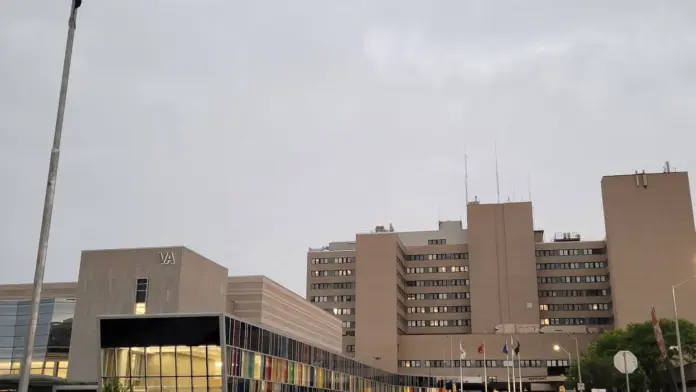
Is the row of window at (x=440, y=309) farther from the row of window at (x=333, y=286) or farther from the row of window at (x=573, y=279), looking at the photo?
the row of window at (x=573, y=279)

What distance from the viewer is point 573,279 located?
559 ft

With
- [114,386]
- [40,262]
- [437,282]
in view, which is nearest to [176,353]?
[114,386]

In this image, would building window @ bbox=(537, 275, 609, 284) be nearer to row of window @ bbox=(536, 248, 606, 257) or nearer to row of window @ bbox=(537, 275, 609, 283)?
row of window @ bbox=(537, 275, 609, 283)

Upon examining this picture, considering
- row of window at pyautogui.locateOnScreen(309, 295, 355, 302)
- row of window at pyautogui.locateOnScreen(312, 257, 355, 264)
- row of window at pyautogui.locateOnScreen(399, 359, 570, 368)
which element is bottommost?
row of window at pyautogui.locateOnScreen(399, 359, 570, 368)

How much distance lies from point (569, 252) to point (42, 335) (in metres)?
133

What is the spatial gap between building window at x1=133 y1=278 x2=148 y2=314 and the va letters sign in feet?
8.14

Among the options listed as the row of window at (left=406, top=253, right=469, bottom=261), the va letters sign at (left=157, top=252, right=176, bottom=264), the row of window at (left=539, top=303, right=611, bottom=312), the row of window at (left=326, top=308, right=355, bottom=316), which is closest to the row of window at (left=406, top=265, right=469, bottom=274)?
the row of window at (left=406, top=253, right=469, bottom=261)

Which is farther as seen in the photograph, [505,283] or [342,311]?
[342,311]

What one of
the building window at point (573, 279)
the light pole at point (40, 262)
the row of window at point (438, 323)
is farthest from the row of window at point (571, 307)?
Result: the light pole at point (40, 262)

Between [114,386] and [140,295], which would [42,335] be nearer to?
[140,295]

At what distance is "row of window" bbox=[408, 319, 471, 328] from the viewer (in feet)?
570

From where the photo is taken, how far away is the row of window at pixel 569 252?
170750mm

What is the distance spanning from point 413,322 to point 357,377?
9212 cm

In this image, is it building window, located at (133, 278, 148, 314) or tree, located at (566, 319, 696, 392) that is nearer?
building window, located at (133, 278, 148, 314)
